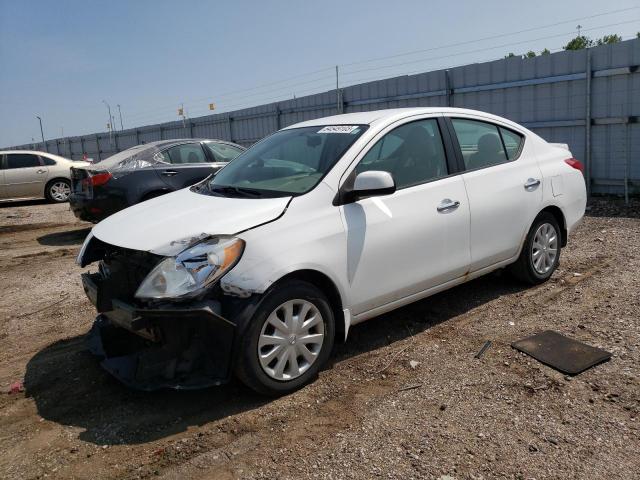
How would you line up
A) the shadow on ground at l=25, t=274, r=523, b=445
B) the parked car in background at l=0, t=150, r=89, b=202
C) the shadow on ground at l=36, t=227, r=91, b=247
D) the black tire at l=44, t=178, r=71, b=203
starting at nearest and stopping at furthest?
the shadow on ground at l=25, t=274, r=523, b=445 → the shadow on ground at l=36, t=227, r=91, b=247 → the parked car in background at l=0, t=150, r=89, b=202 → the black tire at l=44, t=178, r=71, b=203

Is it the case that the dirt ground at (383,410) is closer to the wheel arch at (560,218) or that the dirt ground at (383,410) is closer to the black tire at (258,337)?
the black tire at (258,337)

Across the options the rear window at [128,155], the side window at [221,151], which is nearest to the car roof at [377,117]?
the rear window at [128,155]

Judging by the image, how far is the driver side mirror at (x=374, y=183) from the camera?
11.8 feet

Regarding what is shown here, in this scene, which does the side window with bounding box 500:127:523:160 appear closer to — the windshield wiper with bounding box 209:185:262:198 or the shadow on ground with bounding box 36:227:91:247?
the windshield wiper with bounding box 209:185:262:198

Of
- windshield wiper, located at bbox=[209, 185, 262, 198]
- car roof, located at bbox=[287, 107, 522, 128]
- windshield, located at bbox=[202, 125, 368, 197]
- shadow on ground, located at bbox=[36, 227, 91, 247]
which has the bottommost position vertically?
shadow on ground, located at bbox=[36, 227, 91, 247]

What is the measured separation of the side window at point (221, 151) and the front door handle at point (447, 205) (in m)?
5.94

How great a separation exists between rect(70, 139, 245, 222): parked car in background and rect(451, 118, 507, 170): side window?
5.23m

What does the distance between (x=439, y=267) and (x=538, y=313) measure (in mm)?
1117

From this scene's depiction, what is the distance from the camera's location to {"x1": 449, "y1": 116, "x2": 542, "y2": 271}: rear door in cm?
454

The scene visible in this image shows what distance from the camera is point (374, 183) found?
11.8ft

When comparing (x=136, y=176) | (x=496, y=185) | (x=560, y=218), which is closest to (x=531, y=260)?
(x=560, y=218)

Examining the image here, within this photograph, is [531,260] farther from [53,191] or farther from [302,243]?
[53,191]

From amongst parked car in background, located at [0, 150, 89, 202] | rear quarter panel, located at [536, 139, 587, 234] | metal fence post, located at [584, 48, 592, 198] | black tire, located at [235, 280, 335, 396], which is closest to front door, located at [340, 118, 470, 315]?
black tire, located at [235, 280, 335, 396]

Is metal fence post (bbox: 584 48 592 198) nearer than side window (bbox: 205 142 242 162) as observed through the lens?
No
